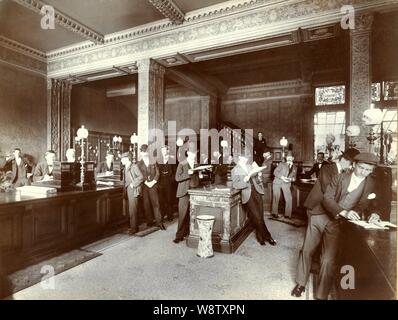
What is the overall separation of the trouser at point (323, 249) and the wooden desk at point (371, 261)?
0.14 m

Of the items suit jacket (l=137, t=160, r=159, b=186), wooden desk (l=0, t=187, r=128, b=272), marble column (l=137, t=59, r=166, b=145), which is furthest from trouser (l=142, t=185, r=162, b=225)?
marble column (l=137, t=59, r=166, b=145)

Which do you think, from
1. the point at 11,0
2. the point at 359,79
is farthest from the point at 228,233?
the point at 11,0

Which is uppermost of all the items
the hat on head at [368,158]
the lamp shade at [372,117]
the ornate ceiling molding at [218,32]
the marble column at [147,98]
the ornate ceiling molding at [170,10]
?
the ornate ceiling molding at [170,10]

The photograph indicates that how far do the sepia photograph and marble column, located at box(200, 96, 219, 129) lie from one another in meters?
0.73

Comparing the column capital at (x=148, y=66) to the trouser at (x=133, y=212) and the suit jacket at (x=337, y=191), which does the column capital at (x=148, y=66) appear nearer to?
the trouser at (x=133, y=212)

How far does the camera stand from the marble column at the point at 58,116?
1017cm

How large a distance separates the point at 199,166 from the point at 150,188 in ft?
4.43

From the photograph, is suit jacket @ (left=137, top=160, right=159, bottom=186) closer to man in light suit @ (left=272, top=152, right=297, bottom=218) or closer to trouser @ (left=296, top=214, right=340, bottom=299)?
man in light suit @ (left=272, top=152, right=297, bottom=218)

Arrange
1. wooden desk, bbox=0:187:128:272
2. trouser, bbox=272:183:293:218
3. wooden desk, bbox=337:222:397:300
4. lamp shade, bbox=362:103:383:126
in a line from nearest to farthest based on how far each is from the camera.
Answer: wooden desk, bbox=337:222:397:300 < wooden desk, bbox=0:187:128:272 < lamp shade, bbox=362:103:383:126 < trouser, bbox=272:183:293:218

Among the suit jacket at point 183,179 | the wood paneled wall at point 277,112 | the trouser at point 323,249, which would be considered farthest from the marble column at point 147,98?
the wood paneled wall at point 277,112

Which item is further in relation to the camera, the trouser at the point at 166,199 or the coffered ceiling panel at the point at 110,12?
the trouser at the point at 166,199

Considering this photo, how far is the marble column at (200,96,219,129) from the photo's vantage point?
43.6 ft

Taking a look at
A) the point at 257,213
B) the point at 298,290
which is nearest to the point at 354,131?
the point at 257,213
